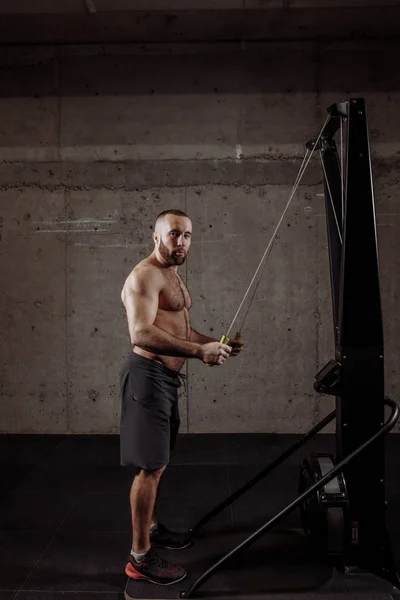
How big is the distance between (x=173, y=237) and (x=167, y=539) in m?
1.63

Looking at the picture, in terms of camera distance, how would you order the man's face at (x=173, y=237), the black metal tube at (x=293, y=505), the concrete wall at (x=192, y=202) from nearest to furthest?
the black metal tube at (x=293, y=505) < the man's face at (x=173, y=237) < the concrete wall at (x=192, y=202)

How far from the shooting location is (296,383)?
4570 millimetres

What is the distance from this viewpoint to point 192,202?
4.55 meters

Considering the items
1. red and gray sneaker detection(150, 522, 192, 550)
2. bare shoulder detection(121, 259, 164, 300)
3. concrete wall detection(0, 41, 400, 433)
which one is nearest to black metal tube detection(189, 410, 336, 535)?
red and gray sneaker detection(150, 522, 192, 550)

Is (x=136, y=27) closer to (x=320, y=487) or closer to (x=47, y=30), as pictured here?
(x=47, y=30)

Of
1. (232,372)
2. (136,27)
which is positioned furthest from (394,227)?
(136,27)

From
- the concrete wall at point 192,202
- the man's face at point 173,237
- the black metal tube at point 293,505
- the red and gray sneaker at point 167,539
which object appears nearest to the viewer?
the black metal tube at point 293,505

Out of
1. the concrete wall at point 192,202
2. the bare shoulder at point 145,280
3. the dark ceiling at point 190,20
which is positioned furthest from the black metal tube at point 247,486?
the dark ceiling at point 190,20

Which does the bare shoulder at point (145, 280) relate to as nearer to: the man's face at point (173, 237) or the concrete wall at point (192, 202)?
the man's face at point (173, 237)

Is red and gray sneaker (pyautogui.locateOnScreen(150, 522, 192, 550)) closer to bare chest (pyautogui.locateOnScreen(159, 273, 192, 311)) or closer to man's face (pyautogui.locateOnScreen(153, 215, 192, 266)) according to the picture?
bare chest (pyautogui.locateOnScreen(159, 273, 192, 311))

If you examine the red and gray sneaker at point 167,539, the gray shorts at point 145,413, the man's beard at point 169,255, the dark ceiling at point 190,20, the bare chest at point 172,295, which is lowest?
the red and gray sneaker at point 167,539

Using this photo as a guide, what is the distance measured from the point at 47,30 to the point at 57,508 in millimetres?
4093

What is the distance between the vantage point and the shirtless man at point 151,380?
214cm

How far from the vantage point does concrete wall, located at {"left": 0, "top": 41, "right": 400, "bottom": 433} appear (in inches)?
179
